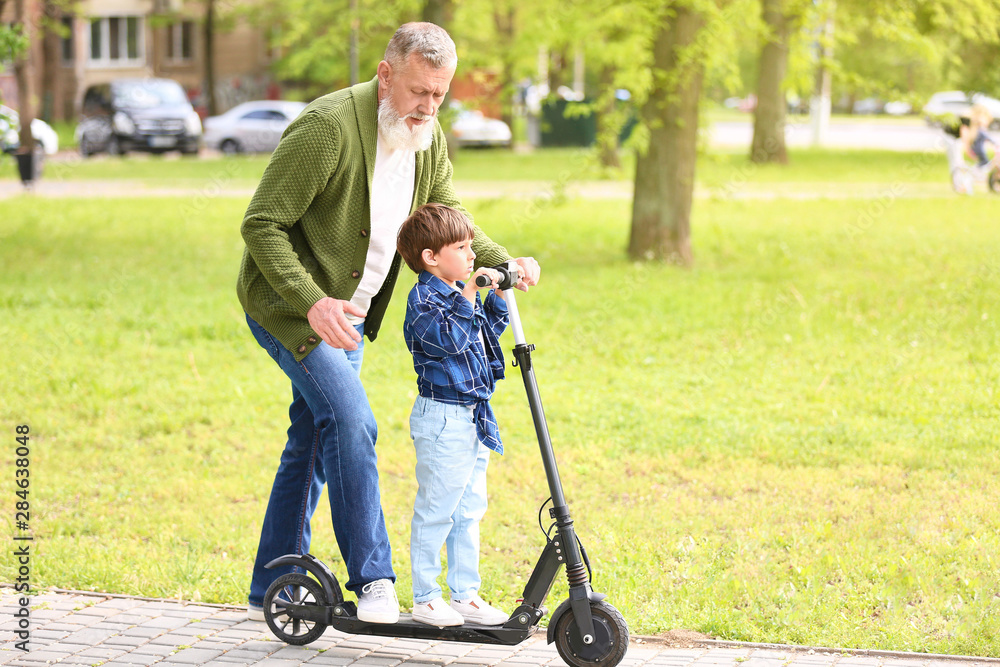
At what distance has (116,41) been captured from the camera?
1716 inches

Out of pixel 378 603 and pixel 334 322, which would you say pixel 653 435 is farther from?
pixel 334 322

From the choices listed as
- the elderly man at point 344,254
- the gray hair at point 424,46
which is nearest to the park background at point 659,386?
the elderly man at point 344,254

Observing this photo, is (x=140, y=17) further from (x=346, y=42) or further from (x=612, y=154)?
(x=346, y=42)

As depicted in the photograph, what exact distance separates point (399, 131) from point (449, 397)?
85 centimetres

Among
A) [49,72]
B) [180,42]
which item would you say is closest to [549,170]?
[49,72]

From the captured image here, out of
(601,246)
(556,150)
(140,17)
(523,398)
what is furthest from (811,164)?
(140,17)

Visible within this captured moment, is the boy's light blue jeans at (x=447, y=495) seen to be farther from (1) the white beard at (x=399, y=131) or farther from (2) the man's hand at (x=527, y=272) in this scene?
(1) the white beard at (x=399, y=131)

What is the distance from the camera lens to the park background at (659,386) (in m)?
4.48

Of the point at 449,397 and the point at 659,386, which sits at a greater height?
the point at 449,397

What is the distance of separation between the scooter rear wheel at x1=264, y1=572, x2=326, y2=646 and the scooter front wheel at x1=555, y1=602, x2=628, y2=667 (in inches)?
31.9

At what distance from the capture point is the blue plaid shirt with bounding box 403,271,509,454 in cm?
344

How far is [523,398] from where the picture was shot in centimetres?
723

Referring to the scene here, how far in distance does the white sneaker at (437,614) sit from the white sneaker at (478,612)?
29 mm

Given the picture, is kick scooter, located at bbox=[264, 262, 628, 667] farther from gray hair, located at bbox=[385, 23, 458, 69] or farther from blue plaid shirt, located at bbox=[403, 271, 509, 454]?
gray hair, located at bbox=[385, 23, 458, 69]
